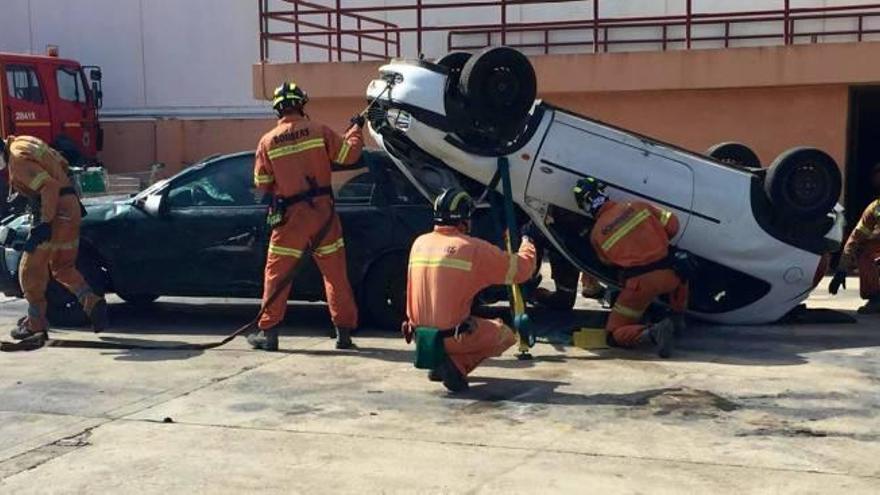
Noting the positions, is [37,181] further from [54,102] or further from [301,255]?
[54,102]

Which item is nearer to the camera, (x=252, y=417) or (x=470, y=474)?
(x=470, y=474)

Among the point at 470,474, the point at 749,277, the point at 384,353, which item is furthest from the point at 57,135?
the point at 470,474

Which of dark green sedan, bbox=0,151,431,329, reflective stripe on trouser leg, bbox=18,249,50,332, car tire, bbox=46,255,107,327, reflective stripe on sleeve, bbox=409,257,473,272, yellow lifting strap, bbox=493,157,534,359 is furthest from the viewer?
car tire, bbox=46,255,107,327

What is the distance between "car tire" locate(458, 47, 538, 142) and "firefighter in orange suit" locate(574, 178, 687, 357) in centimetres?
73

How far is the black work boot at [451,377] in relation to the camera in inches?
264

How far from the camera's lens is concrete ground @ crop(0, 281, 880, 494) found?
5176mm

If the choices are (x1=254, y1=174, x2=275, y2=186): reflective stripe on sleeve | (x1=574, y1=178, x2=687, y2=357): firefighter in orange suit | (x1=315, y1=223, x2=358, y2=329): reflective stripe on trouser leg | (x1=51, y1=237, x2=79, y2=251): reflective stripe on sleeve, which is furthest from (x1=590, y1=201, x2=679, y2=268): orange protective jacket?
(x1=51, y1=237, x2=79, y2=251): reflective stripe on sleeve

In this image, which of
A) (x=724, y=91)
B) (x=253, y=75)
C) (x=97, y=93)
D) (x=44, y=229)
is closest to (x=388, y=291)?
(x=44, y=229)

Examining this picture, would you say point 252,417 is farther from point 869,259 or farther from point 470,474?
point 869,259

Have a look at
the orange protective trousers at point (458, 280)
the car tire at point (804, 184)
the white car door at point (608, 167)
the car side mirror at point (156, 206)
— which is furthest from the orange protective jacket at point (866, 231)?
the car side mirror at point (156, 206)

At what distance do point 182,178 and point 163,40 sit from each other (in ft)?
41.6

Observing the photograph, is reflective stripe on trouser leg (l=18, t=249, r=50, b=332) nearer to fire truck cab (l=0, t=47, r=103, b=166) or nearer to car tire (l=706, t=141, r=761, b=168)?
car tire (l=706, t=141, r=761, b=168)

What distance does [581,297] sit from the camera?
10.5 meters

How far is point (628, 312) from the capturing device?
7.98m
